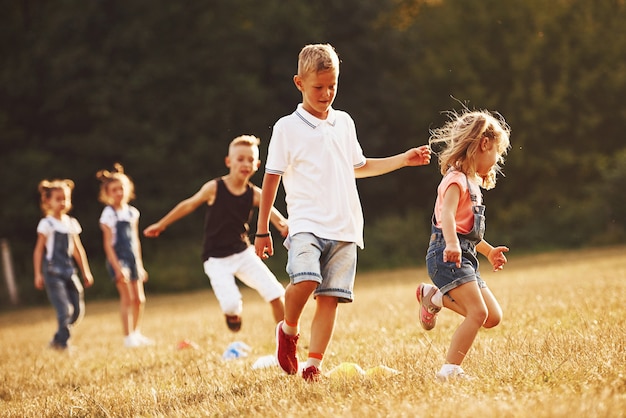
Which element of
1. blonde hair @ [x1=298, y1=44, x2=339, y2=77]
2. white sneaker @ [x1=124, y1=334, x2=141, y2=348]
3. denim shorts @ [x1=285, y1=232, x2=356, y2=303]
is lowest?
white sneaker @ [x1=124, y1=334, x2=141, y2=348]

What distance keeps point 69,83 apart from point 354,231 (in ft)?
82.7

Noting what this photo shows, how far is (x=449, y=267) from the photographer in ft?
16.2

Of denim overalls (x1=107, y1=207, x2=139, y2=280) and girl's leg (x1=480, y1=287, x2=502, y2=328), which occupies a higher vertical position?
girl's leg (x1=480, y1=287, x2=502, y2=328)

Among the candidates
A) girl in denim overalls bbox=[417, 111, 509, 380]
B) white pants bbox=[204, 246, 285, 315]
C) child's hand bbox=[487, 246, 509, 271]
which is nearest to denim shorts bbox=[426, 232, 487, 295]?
girl in denim overalls bbox=[417, 111, 509, 380]

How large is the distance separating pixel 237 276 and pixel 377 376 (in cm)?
333

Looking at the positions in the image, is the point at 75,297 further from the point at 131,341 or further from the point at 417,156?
the point at 417,156

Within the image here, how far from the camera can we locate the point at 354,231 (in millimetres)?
5348

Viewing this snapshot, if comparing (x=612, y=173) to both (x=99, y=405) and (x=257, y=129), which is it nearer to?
(x=257, y=129)

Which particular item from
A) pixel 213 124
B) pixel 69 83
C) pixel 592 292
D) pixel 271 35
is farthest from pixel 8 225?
pixel 592 292

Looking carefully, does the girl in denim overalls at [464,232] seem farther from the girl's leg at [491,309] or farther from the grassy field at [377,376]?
the grassy field at [377,376]

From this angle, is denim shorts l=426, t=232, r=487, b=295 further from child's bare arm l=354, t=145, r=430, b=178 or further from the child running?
the child running

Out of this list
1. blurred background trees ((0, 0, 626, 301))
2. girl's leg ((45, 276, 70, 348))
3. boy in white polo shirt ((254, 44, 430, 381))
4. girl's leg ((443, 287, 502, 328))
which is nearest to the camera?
girl's leg ((443, 287, 502, 328))

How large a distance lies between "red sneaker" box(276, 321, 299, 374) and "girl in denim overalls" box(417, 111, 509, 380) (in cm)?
103

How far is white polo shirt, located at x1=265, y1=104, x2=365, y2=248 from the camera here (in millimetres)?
5250
